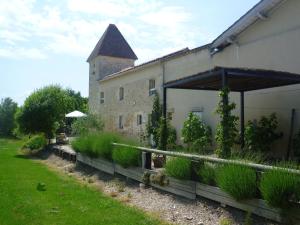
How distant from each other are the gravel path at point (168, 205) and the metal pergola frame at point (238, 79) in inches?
112

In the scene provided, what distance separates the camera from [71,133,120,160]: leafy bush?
43.0 feet

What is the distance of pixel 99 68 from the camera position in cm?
3192

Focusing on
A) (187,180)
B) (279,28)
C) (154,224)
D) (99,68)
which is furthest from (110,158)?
(99,68)

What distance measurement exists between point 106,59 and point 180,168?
81.9ft

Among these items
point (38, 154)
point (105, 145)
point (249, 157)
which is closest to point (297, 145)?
point (249, 157)

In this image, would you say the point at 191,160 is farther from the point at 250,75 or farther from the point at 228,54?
the point at 228,54

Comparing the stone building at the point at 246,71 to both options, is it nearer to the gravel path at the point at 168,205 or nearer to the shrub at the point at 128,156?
the shrub at the point at 128,156

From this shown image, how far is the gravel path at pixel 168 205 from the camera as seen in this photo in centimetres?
702

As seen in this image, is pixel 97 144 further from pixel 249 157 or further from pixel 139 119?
pixel 139 119

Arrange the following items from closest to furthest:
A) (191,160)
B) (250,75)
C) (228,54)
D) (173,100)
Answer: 1. (191,160)
2. (250,75)
3. (228,54)
4. (173,100)

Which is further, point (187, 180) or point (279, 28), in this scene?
point (279, 28)

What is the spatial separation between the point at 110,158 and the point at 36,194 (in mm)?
3289

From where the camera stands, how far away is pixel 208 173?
7859 mm

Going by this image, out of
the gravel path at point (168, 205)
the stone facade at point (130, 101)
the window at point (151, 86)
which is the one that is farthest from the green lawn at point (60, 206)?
the stone facade at point (130, 101)
